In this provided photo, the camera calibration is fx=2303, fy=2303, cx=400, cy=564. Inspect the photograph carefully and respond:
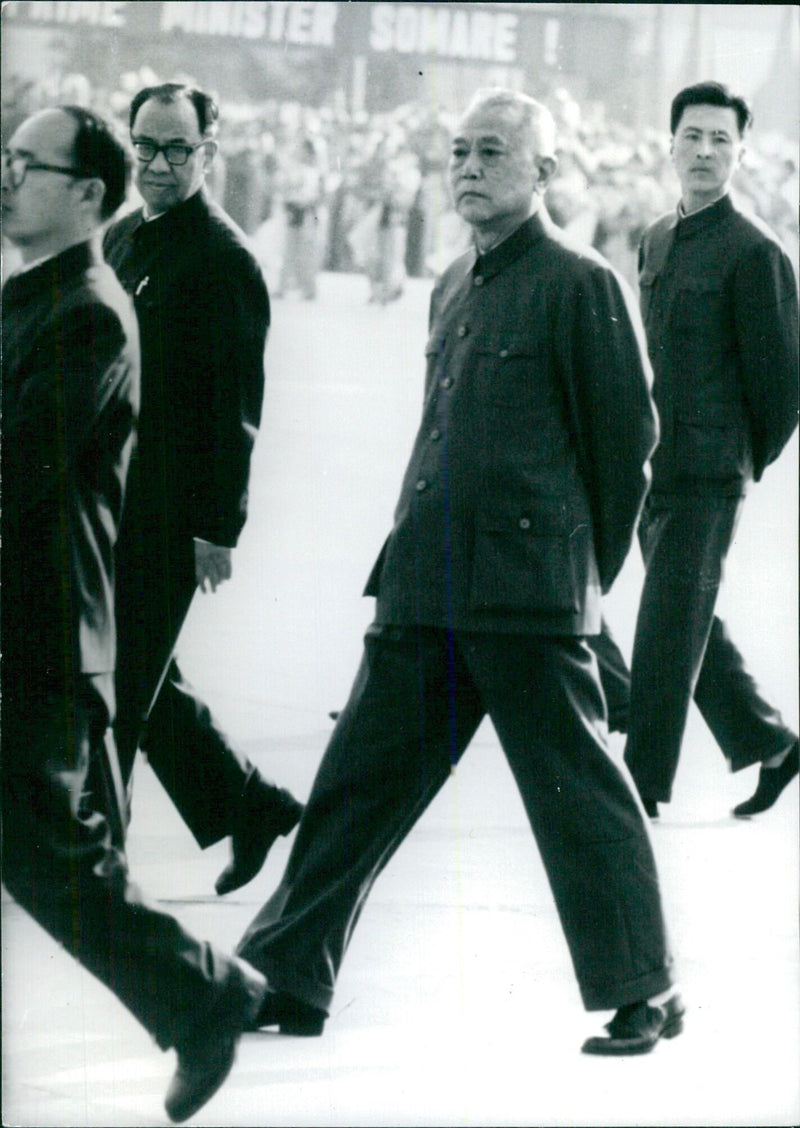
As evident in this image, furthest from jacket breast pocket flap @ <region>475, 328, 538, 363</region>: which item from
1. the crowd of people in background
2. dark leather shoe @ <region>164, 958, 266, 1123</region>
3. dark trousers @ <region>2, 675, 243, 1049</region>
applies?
dark leather shoe @ <region>164, 958, 266, 1123</region>

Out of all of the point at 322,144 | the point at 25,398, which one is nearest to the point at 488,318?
the point at 322,144

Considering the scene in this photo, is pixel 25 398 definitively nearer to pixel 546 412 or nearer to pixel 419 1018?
pixel 546 412

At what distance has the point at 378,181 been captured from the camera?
4.78 m

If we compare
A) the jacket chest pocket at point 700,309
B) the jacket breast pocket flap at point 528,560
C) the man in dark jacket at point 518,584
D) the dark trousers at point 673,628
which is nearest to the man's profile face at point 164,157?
the man in dark jacket at point 518,584

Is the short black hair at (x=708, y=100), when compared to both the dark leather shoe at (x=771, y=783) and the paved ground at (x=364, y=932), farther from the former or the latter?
the dark leather shoe at (x=771, y=783)

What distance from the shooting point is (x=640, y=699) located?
16.4 feet

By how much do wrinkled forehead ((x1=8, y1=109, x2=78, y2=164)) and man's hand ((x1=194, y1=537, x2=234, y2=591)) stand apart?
0.84 m

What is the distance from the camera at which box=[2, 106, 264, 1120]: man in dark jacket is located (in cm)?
456

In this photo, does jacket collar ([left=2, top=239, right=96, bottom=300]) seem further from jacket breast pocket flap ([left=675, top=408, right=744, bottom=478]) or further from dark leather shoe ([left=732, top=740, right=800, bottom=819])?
dark leather shoe ([left=732, top=740, right=800, bottom=819])

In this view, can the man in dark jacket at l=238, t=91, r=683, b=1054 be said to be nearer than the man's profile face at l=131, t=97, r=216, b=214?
Yes

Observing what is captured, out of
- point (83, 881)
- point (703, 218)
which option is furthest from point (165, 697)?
point (703, 218)

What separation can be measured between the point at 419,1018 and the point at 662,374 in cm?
145

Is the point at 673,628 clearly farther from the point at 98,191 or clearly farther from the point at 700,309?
the point at 98,191

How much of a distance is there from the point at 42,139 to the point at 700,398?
147 centimetres
